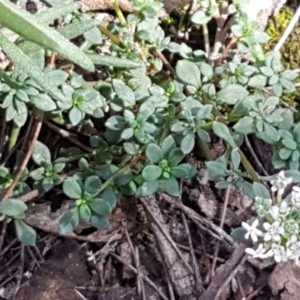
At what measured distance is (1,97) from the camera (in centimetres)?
188

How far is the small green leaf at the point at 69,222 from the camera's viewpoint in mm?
1811

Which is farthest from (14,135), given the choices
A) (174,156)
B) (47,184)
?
(174,156)

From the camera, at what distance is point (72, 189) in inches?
72.6

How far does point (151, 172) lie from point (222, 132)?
0.23 metres

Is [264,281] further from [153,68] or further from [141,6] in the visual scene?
[141,6]

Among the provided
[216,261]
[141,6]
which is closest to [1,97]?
[141,6]

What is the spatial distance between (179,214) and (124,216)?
18 centimetres

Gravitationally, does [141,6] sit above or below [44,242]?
above

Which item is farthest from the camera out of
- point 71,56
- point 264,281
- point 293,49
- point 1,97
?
point 293,49

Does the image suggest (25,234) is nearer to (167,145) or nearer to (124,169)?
(124,169)

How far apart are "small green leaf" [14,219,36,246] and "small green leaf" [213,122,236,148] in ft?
2.02

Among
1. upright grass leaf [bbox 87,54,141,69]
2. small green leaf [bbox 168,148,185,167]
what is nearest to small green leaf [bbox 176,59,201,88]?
upright grass leaf [bbox 87,54,141,69]

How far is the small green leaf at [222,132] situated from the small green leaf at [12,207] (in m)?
0.60

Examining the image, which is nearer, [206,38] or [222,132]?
[222,132]
